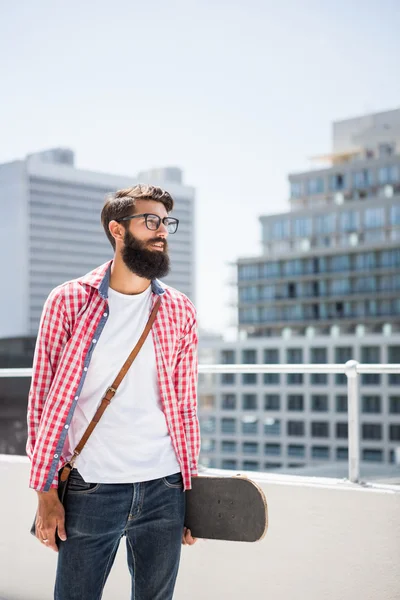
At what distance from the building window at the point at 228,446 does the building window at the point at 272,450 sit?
457 cm

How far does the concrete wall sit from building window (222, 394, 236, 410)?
302 ft

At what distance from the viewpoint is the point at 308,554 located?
114 inches

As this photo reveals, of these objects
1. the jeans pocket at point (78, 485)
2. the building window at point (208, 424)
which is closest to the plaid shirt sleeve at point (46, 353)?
the jeans pocket at point (78, 485)

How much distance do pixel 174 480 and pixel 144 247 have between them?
1.84 ft

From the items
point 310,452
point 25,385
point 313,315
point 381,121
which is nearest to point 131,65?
point 381,121

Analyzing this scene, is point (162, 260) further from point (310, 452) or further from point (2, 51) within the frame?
point (2, 51)

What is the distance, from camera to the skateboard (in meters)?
1.86

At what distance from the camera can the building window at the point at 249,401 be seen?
303 ft

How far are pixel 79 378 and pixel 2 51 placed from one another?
371 feet

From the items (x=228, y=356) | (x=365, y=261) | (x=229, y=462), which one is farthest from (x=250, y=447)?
(x=365, y=261)

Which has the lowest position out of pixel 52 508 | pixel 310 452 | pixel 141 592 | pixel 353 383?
pixel 310 452

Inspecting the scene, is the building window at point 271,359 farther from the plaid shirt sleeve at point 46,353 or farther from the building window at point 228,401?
the plaid shirt sleeve at point 46,353

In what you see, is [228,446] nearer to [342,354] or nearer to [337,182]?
[342,354]

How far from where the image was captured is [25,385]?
4.91 meters
